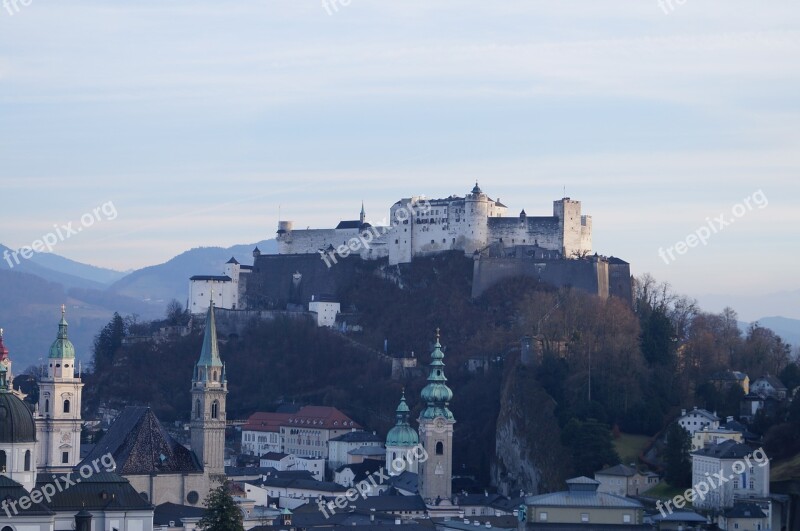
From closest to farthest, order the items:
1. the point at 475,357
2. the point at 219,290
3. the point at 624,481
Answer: the point at 624,481, the point at 475,357, the point at 219,290

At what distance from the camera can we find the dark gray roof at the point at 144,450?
7644cm

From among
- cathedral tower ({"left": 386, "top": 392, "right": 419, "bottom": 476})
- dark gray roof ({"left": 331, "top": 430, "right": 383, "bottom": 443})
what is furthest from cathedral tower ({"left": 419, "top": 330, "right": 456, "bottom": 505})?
dark gray roof ({"left": 331, "top": 430, "right": 383, "bottom": 443})

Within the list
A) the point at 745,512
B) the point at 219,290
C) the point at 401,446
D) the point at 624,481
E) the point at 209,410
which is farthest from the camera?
the point at 219,290

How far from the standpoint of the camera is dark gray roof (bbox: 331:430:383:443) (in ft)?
362

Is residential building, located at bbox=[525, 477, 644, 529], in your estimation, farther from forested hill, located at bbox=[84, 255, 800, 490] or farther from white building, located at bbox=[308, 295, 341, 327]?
white building, located at bbox=[308, 295, 341, 327]

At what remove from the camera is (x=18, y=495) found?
206 ft

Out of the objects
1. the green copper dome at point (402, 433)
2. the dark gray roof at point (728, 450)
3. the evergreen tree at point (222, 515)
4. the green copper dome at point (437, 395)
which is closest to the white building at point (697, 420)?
the dark gray roof at point (728, 450)

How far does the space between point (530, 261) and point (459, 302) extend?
5.35m

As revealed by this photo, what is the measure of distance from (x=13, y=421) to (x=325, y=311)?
64.2 meters

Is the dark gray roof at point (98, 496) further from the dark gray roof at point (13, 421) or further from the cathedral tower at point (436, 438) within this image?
the cathedral tower at point (436, 438)

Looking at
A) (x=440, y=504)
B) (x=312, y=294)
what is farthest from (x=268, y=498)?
(x=312, y=294)

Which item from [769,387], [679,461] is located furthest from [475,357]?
[679,461]

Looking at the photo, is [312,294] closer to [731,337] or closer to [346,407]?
[346,407]

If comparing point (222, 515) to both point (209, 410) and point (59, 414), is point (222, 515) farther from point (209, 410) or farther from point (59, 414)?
point (59, 414)
